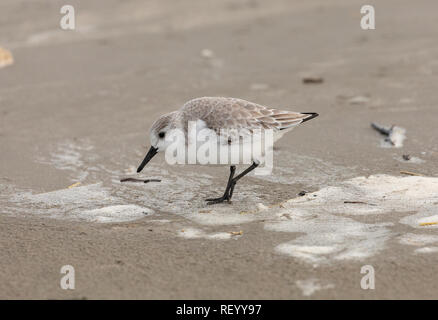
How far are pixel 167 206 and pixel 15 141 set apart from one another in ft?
7.88

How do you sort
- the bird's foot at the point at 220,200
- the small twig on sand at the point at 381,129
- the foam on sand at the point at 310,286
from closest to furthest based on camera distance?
the foam on sand at the point at 310,286 < the bird's foot at the point at 220,200 < the small twig on sand at the point at 381,129

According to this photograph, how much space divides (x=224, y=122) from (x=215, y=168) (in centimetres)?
123

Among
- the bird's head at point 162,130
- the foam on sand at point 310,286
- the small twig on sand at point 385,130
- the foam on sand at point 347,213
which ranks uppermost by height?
the bird's head at point 162,130

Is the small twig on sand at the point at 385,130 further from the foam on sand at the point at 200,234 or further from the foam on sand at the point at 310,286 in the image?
the foam on sand at the point at 310,286

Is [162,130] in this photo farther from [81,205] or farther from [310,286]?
[310,286]

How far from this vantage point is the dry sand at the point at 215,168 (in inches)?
166

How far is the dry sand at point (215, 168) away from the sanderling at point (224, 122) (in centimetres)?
48

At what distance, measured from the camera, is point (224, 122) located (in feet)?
17.5

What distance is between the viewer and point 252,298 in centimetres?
389

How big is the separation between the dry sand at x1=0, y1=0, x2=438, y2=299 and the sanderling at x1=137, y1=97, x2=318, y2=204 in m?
0.48

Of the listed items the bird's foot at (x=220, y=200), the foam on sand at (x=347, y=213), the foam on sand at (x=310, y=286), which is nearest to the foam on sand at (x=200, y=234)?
the foam on sand at (x=347, y=213)

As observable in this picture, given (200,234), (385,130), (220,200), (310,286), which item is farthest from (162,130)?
(385,130)

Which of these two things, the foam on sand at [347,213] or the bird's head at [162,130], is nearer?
the foam on sand at [347,213]
